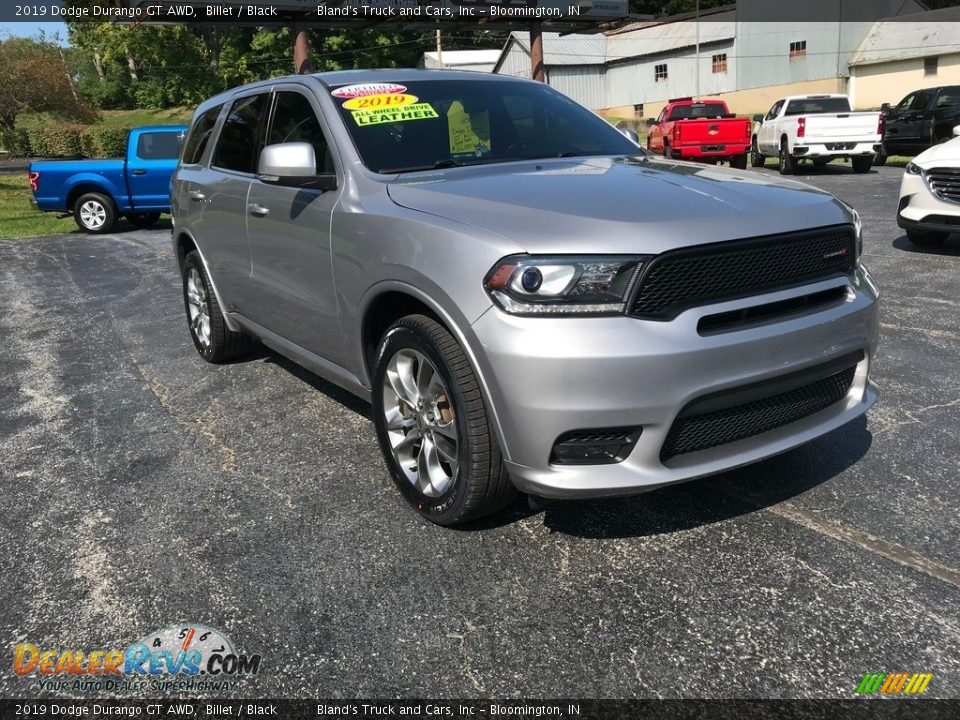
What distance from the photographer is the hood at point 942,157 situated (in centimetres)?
767

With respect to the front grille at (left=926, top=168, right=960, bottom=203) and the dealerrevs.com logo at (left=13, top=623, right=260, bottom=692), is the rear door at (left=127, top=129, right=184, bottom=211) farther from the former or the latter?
the dealerrevs.com logo at (left=13, top=623, right=260, bottom=692)

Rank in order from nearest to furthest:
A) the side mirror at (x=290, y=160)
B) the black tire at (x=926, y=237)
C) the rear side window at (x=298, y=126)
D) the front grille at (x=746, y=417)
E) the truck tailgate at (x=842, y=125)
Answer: the front grille at (x=746, y=417) → the side mirror at (x=290, y=160) → the rear side window at (x=298, y=126) → the black tire at (x=926, y=237) → the truck tailgate at (x=842, y=125)

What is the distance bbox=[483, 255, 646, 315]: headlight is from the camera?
2537mm

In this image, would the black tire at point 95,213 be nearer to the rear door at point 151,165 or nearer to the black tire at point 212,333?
the rear door at point 151,165

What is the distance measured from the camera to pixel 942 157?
779 centimetres

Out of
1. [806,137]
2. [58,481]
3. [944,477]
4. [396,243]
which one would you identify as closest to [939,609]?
[944,477]

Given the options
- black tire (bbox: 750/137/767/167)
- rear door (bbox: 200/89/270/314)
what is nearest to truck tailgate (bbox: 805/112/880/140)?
black tire (bbox: 750/137/767/167)

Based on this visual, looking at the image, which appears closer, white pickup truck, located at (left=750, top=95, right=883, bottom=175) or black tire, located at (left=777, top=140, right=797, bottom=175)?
white pickup truck, located at (left=750, top=95, right=883, bottom=175)

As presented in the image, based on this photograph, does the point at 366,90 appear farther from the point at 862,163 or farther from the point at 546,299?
the point at 862,163

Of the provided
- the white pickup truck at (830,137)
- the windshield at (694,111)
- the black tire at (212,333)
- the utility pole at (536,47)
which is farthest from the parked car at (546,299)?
the utility pole at (536,47)

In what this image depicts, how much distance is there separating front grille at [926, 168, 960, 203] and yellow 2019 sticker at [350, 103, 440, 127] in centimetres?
612

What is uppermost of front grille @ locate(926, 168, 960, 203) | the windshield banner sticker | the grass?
the windshield banner sticker

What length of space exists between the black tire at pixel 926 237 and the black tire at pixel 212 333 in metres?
6.88

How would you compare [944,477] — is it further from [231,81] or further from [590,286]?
[231,81]
